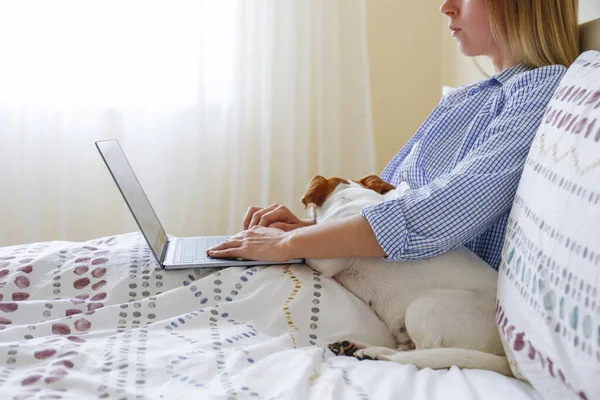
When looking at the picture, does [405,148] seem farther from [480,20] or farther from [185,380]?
[185,380]

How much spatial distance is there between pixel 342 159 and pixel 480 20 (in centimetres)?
134

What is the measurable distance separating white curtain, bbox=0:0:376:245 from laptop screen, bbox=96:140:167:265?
111 centimetres

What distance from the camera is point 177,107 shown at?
2.61 metres

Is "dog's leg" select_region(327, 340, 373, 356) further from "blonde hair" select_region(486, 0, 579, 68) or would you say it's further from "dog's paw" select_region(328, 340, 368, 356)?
"blonde hair" select_region(486, 0, 579, 68)

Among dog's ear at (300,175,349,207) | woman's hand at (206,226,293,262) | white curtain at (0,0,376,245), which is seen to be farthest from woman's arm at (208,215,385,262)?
white curtain at (0,0,376,245)

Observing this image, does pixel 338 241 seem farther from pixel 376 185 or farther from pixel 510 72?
pixel 510 72

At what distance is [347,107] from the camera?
107 inches

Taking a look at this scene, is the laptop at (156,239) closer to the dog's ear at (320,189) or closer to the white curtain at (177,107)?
the dog's ear at (320,189)

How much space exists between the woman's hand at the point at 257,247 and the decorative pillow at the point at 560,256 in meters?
0.39

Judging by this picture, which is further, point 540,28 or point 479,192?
point 540,28

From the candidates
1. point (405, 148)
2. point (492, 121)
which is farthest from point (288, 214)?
point (492, 121)

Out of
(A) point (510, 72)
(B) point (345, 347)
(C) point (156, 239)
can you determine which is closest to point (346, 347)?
(B) point (345, 347)

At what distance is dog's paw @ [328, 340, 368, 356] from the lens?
3.45ft

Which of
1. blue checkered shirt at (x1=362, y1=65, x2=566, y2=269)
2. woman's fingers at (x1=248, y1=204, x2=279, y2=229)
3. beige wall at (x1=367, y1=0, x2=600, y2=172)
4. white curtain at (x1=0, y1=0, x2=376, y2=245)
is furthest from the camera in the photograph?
beige wall at (x1=367, y1=0, x2=600, y2=172)
